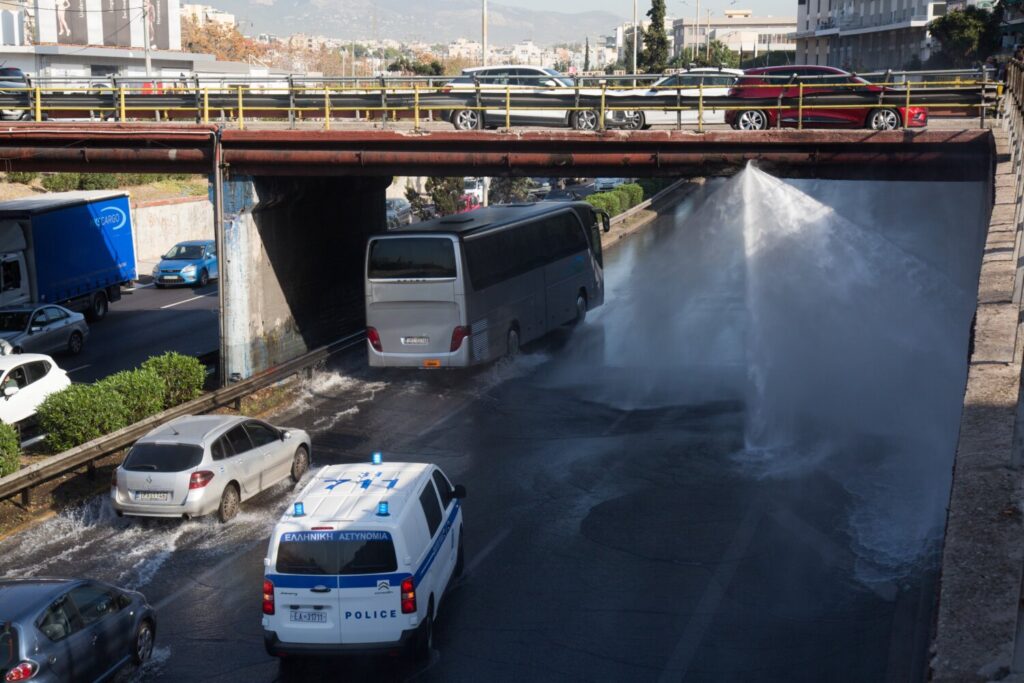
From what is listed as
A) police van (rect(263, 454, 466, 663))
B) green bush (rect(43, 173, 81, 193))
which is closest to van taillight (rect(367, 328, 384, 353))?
police van (rect(263, 454, 466, 663))

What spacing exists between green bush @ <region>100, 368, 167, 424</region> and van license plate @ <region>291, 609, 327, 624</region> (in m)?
9.54

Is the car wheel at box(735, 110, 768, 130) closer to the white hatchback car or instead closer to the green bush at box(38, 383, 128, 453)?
the green bush at box(38, 383, 128, 453)

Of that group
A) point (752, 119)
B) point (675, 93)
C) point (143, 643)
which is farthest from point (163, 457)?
point (675, 93)

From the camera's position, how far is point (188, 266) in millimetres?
41594

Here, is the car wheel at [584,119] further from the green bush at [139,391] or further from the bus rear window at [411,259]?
the green bush at [139,391]

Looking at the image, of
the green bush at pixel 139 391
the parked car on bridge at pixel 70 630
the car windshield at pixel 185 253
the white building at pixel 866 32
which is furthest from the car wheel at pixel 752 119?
the white building at pixel 866 32

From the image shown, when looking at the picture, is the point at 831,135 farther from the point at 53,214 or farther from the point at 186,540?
the point at 53,214

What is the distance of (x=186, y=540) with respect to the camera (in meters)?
15.2

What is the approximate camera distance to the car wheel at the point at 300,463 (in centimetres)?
1770

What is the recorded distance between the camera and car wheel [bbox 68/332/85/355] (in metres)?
28.0

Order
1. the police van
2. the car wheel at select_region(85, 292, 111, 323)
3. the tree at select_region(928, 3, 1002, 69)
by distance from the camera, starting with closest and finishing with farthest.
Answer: the police van → the car wheel at select_region(85, 292, 111, 323) → the tree at select_region(928, 3, 1002, 69)

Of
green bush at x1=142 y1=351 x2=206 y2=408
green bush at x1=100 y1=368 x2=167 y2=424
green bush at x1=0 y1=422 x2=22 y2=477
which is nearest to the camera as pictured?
green bush at x1=0 y1=422 x2=22 y2=477

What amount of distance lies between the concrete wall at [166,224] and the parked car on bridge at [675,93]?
25786mm

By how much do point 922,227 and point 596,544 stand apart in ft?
72.3
